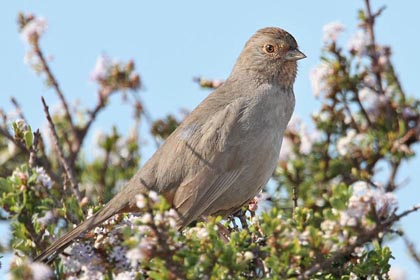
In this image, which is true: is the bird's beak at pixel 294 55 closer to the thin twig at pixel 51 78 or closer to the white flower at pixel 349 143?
the white flower at pixel 349 143

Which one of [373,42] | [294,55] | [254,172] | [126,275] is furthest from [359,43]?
[126,275]

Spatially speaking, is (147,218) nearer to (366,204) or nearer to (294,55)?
(366,204)

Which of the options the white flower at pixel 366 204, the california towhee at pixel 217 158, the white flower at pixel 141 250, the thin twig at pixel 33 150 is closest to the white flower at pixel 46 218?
the thin twig at pixel 33 150

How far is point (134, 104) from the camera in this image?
723 centimetres

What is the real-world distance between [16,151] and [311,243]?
3.84 m

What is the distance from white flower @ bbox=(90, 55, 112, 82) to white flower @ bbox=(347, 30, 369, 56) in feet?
6.92

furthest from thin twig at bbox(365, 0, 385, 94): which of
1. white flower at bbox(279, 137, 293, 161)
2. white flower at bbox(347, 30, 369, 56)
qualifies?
white flower at bbox(279, 137, 293, 161)

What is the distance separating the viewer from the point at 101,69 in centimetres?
714

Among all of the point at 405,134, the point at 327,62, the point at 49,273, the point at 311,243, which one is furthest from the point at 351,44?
the point at 49,273

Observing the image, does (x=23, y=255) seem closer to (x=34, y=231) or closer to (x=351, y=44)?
(x=34, y=231)

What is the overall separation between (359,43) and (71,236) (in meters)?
2.99

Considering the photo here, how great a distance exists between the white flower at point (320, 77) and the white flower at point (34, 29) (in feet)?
7.53

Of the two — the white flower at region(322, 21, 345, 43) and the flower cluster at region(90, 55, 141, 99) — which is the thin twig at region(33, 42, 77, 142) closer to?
the flower cluster at region(90, 55, 141, 99)

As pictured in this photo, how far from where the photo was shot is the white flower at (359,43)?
6.75m
